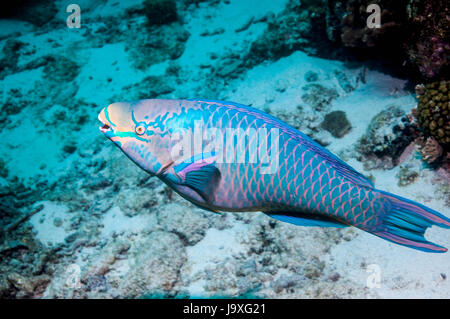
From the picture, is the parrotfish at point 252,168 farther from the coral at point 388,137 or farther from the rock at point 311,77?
the rock at point 311,77

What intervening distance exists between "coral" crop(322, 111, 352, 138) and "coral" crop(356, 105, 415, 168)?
0.48m

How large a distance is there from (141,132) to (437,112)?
4.07m

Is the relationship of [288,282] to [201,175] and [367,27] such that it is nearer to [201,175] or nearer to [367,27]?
[201,175]

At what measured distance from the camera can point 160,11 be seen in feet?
32.7

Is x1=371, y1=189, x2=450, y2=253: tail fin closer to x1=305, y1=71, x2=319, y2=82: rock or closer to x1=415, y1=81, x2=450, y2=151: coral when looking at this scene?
x1=415, y1=81, x2=450, y2=151: coral

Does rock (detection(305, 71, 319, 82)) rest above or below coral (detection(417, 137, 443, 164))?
above

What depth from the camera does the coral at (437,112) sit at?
3.64 meters

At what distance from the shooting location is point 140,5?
11555mm

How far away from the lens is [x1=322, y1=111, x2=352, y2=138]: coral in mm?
5004

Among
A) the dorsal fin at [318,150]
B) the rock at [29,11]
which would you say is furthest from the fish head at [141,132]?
the rock at [29,11]

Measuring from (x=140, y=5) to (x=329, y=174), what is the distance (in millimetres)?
12792

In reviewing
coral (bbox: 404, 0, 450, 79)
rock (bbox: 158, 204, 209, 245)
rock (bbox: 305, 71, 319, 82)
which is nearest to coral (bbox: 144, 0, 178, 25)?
rock (bbox: 305, 71, 319, 82)

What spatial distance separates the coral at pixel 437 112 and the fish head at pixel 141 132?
385 centimetres
